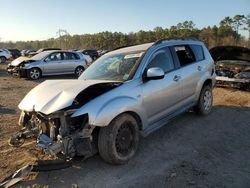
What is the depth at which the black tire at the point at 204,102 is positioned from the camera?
7.28 metres

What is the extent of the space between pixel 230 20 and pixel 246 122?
2041 inches

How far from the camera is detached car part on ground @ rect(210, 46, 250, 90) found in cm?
1079

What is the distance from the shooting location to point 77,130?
4.43m

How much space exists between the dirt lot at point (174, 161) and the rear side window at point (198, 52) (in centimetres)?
143

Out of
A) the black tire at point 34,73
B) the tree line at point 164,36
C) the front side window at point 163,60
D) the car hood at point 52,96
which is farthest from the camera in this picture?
the tree line at point 164,36

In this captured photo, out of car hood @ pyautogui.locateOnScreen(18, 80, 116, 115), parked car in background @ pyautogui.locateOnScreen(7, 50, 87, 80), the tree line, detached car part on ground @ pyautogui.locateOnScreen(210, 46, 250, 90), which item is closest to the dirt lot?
car hood @ pyautogui.locateOnScreen(18, 80, 116, 115)

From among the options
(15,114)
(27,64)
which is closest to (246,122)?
(15,114)

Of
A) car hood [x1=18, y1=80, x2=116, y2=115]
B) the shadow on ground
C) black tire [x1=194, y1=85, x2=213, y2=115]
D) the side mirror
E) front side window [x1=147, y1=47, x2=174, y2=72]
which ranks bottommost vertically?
the shadow on ground

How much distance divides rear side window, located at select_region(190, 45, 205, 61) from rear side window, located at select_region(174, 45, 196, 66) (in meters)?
0.15

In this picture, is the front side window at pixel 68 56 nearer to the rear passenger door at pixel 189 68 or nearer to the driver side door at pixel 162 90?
the rear passenger door at pixel 189 68

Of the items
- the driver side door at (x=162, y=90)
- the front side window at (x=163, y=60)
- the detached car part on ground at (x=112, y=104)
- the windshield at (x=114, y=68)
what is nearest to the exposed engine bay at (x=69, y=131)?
the detached car part on ground at (x=112, y=104)

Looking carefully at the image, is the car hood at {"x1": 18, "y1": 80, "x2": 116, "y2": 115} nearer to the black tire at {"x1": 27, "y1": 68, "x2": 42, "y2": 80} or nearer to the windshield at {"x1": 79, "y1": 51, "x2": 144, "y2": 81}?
the windshield at {"x1": 79, "y1": 51, "x2": 144, "y2": 81}

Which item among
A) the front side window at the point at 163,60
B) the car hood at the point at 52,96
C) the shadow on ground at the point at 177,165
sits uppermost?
the front side window at the point at 163,60

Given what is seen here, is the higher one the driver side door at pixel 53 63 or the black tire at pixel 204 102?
the driver side door at pixel 53 63
